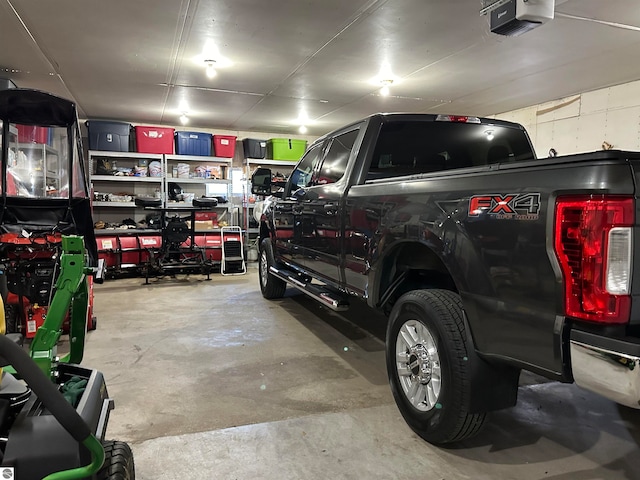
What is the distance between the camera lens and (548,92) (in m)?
6.88

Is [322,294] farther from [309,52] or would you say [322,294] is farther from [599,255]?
[309,52]

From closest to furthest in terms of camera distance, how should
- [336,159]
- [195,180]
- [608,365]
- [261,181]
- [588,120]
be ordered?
[608,365], [336,159], [261,181], [588,120], [195,180]

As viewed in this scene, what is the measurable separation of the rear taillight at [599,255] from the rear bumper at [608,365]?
0.08 metres

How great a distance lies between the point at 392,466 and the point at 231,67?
4973 millimetres

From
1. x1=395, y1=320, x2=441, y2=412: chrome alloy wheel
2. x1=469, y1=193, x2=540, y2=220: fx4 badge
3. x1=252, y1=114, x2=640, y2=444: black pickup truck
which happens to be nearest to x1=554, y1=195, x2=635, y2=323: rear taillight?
x1=252, y1=114, x2=640, y2=444: black pickup truck

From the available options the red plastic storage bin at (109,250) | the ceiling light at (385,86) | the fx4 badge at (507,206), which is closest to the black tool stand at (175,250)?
the red plastic storage bin at (109,250)

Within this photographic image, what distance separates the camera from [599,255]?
1533mm

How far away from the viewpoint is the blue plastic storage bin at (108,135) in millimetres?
8539

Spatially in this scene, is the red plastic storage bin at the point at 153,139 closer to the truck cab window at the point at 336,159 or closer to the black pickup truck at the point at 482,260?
the truck cab window at the point at 336,159

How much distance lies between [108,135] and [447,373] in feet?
27.9

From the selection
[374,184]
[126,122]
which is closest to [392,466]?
[374,184]

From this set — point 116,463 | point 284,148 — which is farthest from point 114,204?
point 116,463

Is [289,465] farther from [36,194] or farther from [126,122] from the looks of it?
[126,122]

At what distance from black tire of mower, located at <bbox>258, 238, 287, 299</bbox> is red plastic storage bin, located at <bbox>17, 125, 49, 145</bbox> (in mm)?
2828
